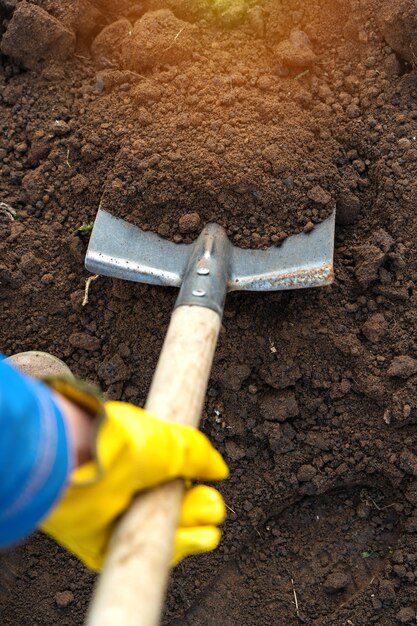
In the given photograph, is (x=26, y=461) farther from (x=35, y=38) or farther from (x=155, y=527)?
(x=35, y=38)

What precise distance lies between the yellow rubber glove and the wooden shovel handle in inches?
1.8

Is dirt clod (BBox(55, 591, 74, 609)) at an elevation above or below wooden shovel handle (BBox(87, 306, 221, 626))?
below

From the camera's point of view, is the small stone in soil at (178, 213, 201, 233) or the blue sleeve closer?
the blue sleeve

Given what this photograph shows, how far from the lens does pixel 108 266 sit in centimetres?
222

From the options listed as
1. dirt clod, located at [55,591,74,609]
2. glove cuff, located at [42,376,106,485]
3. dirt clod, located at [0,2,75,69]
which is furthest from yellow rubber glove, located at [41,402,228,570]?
dirt clod, located at [0,2,75,69]

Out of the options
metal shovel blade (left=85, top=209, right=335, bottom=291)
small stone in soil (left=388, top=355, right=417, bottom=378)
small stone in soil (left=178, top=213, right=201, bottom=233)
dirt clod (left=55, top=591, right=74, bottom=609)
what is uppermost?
small stone in soil (left=178, top=213, right=201, bottom=233)

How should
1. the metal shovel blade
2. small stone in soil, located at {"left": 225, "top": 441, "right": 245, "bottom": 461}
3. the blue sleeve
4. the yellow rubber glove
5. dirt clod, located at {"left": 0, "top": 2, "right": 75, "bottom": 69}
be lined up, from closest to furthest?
1. the blue sleeve
2. the yellow rubber glove
3. the metal shovel blade
4. small stone in soil, located at {"left": 225, "top": 441, "right": 245, "bottom": 461}
5. dirt clod, located at {"left": 0, "top": 2, "right": 75, "bottom": 69}

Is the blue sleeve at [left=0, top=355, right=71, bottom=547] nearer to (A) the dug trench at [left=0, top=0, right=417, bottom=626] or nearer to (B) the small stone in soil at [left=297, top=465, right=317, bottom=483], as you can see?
(A) the dug trench at [left=0, top=0, right=417, bottom=626]

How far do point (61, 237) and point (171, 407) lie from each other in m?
1.06

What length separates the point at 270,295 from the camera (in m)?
2.28

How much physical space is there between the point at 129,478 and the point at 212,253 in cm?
92

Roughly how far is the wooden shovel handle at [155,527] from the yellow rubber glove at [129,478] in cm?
5

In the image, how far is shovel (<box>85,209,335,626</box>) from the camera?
130cm

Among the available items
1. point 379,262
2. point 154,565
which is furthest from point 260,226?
point 154,565
